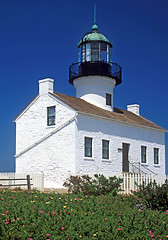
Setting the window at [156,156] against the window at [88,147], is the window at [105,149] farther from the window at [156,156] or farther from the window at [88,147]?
the window at [156,156]

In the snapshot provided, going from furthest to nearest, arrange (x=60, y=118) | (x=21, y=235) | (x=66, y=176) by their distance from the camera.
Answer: (x=60, y=118)
(x=66, y=176)
(x=21, y=235)

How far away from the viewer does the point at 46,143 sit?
2006 centimetres

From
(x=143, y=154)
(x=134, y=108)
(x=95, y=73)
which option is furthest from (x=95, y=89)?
(x=134, y=108)

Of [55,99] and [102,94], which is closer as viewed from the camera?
[55,99]

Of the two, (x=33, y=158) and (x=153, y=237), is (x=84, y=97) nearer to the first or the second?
(x=33, y=158)

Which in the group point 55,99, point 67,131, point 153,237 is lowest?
point 153,237

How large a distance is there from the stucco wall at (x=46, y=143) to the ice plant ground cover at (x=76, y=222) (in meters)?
10.4

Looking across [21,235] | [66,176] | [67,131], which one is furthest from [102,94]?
[21,235]

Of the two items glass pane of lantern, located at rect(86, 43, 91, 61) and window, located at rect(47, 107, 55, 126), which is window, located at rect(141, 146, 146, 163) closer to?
window, located at rect(47, 107, 55, 126)

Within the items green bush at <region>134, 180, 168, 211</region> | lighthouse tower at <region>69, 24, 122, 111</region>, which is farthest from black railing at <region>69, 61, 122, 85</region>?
green bush at <region>134, 180, 168, 211</region>

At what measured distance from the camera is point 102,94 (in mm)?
23547

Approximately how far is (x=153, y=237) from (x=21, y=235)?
2576 mm

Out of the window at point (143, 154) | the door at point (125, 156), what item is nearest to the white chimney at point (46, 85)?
the door at point (125, 156)

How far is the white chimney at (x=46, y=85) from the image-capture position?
2084 cm
